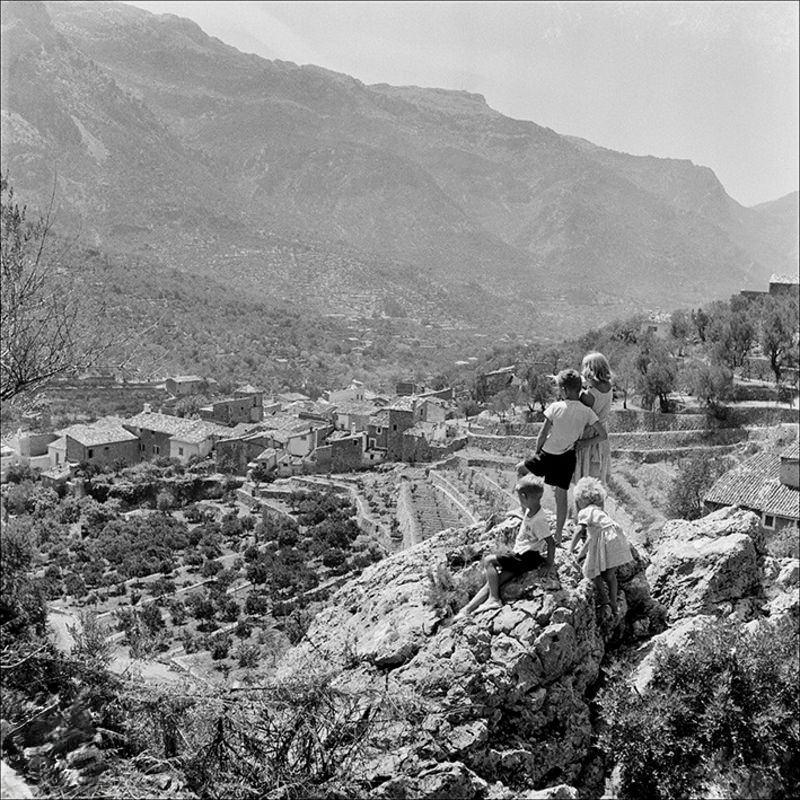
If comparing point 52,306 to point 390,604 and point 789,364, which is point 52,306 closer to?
point 390,604

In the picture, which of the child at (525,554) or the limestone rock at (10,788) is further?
the child at (525,554)

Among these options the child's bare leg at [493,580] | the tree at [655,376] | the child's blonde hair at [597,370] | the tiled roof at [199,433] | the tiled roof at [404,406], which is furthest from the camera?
the tiled roof at [404,406]

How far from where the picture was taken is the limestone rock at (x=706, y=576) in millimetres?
7316

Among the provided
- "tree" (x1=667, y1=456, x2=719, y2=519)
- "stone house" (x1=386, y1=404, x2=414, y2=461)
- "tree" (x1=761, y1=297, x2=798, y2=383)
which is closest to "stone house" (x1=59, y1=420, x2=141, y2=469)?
"stone house" (x1=386, y1=404, x2=414, y2=461)

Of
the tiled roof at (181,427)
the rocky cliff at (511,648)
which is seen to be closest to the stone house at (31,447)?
the tiled roof at (181,427)

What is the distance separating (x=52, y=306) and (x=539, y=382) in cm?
3211

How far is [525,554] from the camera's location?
6.46m

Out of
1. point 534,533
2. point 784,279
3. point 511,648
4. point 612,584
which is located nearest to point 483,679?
point 511,648

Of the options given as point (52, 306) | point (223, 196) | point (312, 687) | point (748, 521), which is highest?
point (223, 196)

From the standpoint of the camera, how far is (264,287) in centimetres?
10812

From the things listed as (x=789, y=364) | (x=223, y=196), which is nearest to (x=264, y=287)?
(x=223, y=196)

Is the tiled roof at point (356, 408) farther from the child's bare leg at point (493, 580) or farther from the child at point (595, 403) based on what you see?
the child's bare leg at point (493, 580)

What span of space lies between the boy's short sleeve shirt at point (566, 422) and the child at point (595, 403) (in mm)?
183

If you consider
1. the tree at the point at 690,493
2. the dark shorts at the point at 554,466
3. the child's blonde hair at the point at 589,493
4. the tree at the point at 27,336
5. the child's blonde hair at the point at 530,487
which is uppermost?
the tree at the point at 27,336
